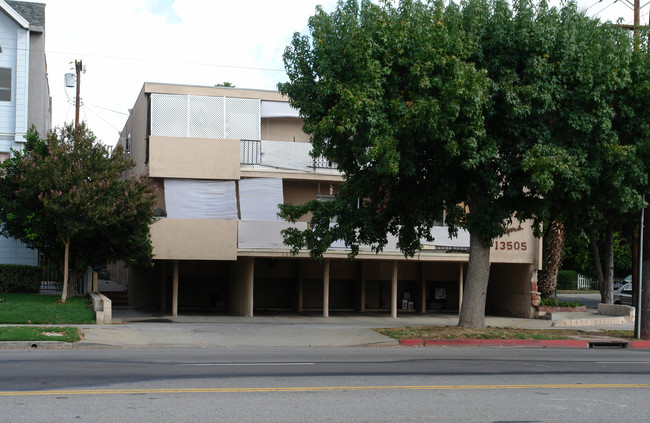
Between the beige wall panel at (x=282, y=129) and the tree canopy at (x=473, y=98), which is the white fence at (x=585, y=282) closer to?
the beige wall panel at (x=282, y=129)

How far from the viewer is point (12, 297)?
2095 centimetres

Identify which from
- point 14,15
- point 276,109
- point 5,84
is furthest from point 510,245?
point 14,15

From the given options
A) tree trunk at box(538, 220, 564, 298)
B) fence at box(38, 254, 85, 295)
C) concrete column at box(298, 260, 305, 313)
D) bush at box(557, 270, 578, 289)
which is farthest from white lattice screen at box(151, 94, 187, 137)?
bush at box(557, 270, 578, 289)

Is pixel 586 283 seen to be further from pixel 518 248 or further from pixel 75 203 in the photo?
pixel 75 203

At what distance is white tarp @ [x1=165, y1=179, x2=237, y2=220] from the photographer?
23188mm

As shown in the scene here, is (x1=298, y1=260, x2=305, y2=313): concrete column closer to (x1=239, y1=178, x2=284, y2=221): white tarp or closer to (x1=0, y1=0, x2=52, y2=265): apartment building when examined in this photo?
(x1=239, y1=178, x2=284, y2=221): white tarp

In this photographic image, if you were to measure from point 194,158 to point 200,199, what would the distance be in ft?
4.71

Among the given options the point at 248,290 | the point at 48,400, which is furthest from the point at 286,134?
the point at 48,400

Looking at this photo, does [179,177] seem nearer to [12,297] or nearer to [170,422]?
[12,297]

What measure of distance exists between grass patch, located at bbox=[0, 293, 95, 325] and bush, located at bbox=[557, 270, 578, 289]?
37429 mm

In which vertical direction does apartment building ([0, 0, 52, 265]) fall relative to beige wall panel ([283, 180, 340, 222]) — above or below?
above

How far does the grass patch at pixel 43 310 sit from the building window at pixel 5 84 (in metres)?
7.38

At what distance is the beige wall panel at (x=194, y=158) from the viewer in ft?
75.9

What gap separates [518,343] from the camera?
58.7 ft
